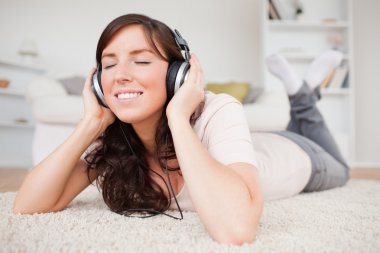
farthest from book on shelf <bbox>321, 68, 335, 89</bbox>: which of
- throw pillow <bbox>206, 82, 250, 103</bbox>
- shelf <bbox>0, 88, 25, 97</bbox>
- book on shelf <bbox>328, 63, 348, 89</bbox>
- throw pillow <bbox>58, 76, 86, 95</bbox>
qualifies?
shelf <bbox>0, 88, 25, 97</bbox>

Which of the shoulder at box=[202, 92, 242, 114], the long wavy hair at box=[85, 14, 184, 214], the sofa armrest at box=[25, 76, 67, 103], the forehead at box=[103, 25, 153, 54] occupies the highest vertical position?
the forehead at box=[103, 25, 153, 54]

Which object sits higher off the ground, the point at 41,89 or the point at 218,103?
the point at 218,103

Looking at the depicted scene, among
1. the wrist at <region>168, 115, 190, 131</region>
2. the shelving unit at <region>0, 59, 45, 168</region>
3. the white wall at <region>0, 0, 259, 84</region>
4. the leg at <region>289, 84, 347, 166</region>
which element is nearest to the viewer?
the wrist at <region>168, 115, 190, 131</region>

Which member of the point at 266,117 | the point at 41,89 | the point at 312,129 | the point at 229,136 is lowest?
the point at 266,117

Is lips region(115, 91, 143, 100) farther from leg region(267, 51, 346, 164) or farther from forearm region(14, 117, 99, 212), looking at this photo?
leg region(267, 51, 346, 164)

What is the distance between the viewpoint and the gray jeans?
1.69 metres

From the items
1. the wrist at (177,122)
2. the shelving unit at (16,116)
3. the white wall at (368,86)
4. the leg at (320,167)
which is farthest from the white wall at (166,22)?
the wrist at (177,122)

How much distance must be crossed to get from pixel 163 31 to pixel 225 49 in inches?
138

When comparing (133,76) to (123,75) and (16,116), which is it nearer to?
(123,75)

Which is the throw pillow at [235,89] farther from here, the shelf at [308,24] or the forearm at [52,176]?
the forearm at [52,176]

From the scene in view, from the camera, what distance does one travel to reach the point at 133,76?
2.99ft

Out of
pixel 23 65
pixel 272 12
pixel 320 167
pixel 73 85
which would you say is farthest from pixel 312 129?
pixel 23 65

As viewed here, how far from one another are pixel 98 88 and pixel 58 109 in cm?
165

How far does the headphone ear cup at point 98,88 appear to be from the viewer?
1034 millimetres
